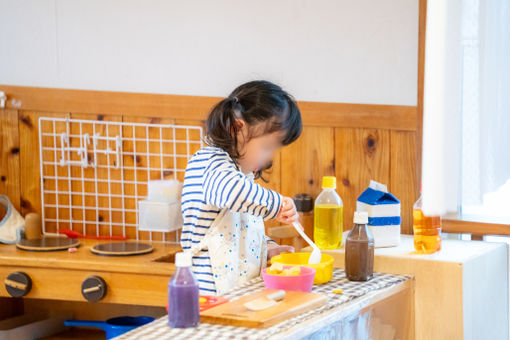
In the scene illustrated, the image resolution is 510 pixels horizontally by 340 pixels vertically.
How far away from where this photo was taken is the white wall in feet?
7.84

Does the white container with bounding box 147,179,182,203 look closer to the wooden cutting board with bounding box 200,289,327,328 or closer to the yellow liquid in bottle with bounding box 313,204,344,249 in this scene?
the yellow liquid in bottle with bounding box 313,204,344,249

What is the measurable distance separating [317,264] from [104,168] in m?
1.20

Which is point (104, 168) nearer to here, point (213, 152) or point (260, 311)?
point (213, 152)

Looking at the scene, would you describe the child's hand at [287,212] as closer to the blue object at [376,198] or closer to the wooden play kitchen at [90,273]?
the blue object at [376,198]

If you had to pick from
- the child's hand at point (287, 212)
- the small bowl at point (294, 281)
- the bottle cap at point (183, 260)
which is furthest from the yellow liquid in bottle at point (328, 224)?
the bottle cap at point (183, 260)

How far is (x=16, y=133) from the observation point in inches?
109

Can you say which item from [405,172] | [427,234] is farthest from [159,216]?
[427,234]

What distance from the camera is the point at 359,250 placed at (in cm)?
177

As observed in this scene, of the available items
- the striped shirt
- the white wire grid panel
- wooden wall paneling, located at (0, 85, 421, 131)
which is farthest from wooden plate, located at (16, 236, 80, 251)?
the striped shirt

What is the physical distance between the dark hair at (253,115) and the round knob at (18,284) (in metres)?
0.92

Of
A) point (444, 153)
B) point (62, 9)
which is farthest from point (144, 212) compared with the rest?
point (444, 153)

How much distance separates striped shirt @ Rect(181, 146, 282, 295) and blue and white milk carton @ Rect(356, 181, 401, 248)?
37 centimetres

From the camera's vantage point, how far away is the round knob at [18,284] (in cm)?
243

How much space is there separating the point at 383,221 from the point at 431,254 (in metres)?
0.16
